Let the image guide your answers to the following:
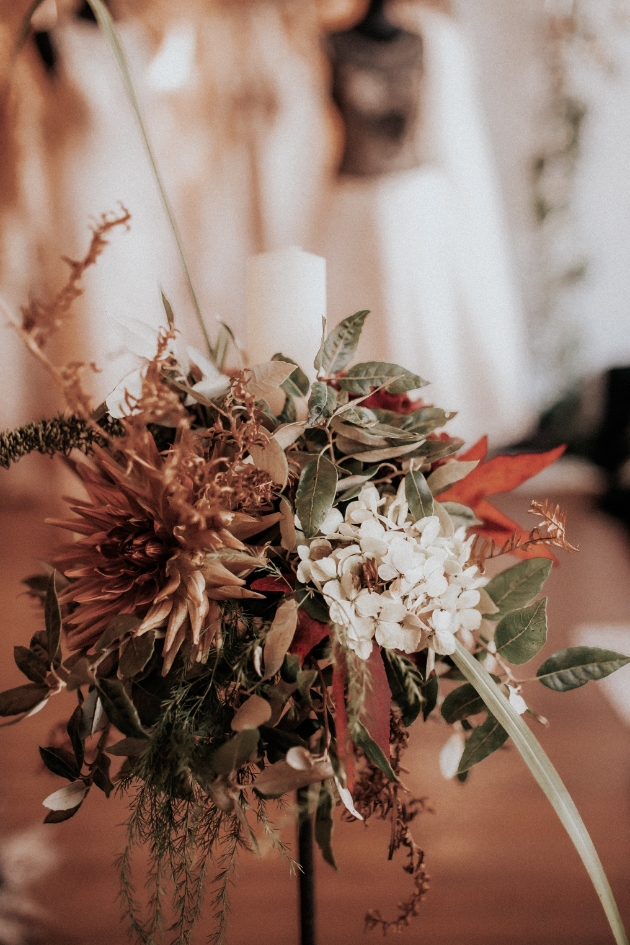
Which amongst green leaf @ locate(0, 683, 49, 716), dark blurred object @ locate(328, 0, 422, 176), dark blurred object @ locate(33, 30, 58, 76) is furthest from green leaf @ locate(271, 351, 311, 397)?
dark blurred object @ locate(33, 30, 58, 76)

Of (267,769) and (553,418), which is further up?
(267,769)

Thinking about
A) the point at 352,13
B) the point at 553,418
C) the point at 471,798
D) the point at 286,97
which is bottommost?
the point at 471,798

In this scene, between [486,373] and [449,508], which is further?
[486,373]

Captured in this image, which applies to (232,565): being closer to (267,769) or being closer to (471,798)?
(267,769)

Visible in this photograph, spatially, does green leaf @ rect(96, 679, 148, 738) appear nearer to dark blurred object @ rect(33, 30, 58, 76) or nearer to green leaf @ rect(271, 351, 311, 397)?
green leaf @ rect(271, 351, 311, 397)

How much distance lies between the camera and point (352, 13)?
61.4 inches

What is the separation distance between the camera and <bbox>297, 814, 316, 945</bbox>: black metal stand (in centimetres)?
45

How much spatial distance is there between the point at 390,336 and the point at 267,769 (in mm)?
1414

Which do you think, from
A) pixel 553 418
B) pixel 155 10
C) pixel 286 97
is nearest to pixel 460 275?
pixel 553 418

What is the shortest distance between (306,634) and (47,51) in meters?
1.77

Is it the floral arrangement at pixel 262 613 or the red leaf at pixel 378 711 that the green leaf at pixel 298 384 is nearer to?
the floral arrangement at pixel 262 613

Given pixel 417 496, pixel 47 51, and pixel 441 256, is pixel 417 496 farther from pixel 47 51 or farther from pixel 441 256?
pixel 47 51

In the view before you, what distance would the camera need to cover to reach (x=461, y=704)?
40cm

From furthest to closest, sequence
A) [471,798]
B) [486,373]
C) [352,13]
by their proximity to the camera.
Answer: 1. [486,373]
2. [352,13]
3. [471,798]
